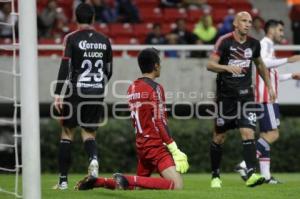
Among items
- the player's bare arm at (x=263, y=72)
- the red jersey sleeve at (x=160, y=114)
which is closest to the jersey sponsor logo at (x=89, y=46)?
the red jersey sleeve at (x=160, y=114)

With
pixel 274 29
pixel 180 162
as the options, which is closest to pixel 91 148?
pixel 180 162

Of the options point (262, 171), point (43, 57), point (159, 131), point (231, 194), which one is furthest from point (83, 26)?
point (43, 57)

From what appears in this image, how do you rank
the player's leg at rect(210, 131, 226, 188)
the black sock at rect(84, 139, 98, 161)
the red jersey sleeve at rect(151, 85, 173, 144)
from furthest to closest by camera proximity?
the player's leg at rect(210, 131, 226, 188) < the black sock at rect(84, 139, 98, 161) < the red jersey sleeve at rect(151, 85, 173, 144)

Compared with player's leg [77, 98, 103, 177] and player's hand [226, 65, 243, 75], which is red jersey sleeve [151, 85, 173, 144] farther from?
player's hand [226, 65, 243, 75]

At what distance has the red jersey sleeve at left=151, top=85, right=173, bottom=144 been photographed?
11.4 m

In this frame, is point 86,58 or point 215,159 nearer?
point 86,58

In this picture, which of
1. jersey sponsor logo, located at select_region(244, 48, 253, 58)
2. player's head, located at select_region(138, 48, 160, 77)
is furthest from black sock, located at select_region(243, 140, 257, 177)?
player's head, located at select_region(138, 48, 160, 77)

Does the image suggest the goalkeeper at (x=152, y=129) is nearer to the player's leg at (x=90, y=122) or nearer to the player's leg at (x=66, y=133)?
the player's leg at (x=90, y=122)

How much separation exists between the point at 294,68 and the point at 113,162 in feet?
13.6

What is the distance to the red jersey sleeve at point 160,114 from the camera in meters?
11.4

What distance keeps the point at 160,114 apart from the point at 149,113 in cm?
14

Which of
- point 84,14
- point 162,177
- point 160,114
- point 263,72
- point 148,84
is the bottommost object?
point 162,177

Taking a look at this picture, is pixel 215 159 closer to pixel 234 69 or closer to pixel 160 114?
pixel 234 69

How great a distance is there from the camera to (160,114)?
11.4 m
